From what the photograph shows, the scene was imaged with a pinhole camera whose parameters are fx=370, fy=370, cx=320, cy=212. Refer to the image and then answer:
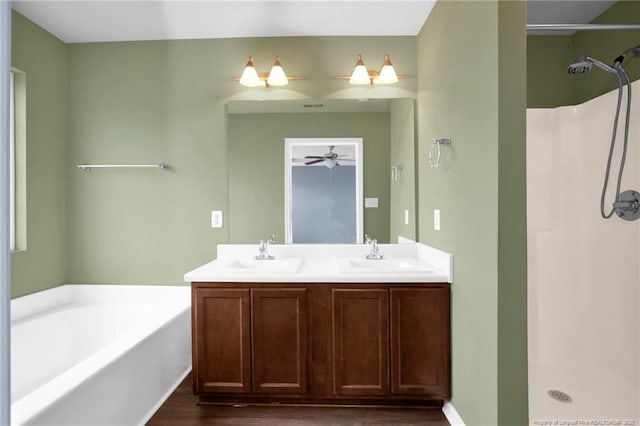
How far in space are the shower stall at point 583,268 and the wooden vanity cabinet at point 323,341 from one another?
0.63 m

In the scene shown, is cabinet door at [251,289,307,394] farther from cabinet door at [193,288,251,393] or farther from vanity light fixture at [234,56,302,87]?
vanity light fixture at [234,56,302,87]

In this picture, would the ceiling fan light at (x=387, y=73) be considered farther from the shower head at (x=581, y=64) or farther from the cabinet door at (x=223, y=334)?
the cabinet door at (x=223, y=334)

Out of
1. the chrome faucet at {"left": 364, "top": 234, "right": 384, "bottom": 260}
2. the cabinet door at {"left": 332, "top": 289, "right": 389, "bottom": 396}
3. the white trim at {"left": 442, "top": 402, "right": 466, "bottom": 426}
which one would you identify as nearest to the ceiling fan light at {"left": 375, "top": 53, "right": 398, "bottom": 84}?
the chrome faucet at {"left": 364, "top": 234, "right": 384, "bottom": 260}

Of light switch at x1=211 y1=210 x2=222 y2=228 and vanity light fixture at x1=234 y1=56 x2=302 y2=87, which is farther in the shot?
light switch at x1=211 y1=210 x2=222 y2=228

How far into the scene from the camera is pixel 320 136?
268 centimetres

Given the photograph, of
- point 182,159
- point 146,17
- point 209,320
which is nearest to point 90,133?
point 182,159

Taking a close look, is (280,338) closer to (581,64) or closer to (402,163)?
(402,163)

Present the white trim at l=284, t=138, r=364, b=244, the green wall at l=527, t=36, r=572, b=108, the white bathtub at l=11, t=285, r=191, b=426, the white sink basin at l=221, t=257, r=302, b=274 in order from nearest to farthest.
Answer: the white bathtub at l=11, t=285, r=191, b=426 → the white sink basin at l=221, t=257, r=302, b=274 → the green wall at l=527, t=36, r=572, b=108 → the white trim at l=284, t=138, r=364, b=244

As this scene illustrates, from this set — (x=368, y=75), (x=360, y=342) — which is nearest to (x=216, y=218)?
(x=360, y=342)

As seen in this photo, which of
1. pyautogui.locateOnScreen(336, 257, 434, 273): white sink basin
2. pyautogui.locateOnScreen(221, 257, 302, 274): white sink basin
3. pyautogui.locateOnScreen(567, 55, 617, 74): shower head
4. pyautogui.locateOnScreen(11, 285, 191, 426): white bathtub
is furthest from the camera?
pyautogui.locateOnScreen(221, 257, 302, 274): white sink basin

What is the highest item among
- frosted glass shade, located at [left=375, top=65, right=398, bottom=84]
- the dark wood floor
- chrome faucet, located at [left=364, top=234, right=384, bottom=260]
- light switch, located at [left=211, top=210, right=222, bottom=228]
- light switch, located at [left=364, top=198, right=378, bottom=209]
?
frosted glass shade, located at [left=375, top=65, right=398, bottom=84]

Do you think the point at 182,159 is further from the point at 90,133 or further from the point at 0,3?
the point at 0,3

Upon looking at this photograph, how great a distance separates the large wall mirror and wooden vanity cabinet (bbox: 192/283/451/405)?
2.20 feet

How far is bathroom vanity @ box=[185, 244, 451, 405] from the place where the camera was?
2.05 meters
